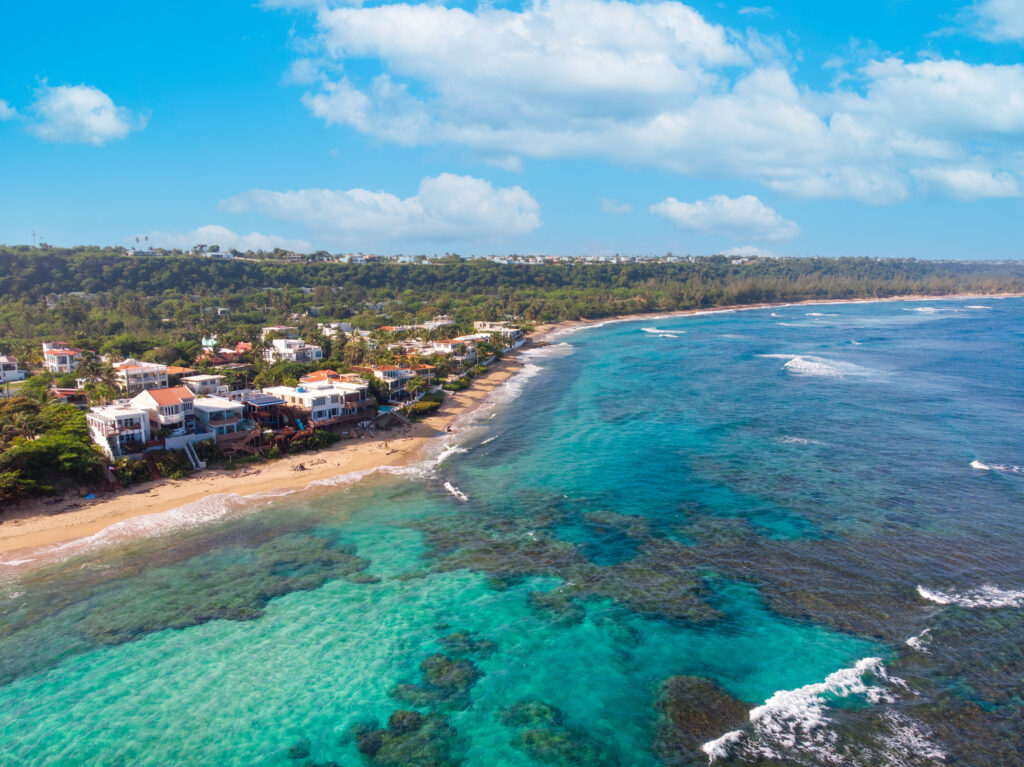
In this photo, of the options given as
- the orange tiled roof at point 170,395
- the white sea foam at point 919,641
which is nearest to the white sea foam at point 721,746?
the white sea foam at point 919,641

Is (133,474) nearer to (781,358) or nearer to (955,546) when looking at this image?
(955,546)

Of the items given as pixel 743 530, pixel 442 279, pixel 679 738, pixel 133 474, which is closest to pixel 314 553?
pixel 133 474

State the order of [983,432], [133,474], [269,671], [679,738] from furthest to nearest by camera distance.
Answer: [983,432] → [133,474] → [269,671] → [679,738]

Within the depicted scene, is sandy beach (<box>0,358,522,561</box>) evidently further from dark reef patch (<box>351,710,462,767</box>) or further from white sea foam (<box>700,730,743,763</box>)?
white sea foam (<box>700,730,743,763</box>)

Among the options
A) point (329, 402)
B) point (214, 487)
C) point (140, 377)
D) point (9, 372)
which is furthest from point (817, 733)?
point (9, 372)

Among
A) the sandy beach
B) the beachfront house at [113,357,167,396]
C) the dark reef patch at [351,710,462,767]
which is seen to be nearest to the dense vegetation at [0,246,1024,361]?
the beachfront house at [113,357,167,396]

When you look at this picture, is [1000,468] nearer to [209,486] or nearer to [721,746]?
[721,746]

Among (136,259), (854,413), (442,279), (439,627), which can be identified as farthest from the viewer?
(442,279)
